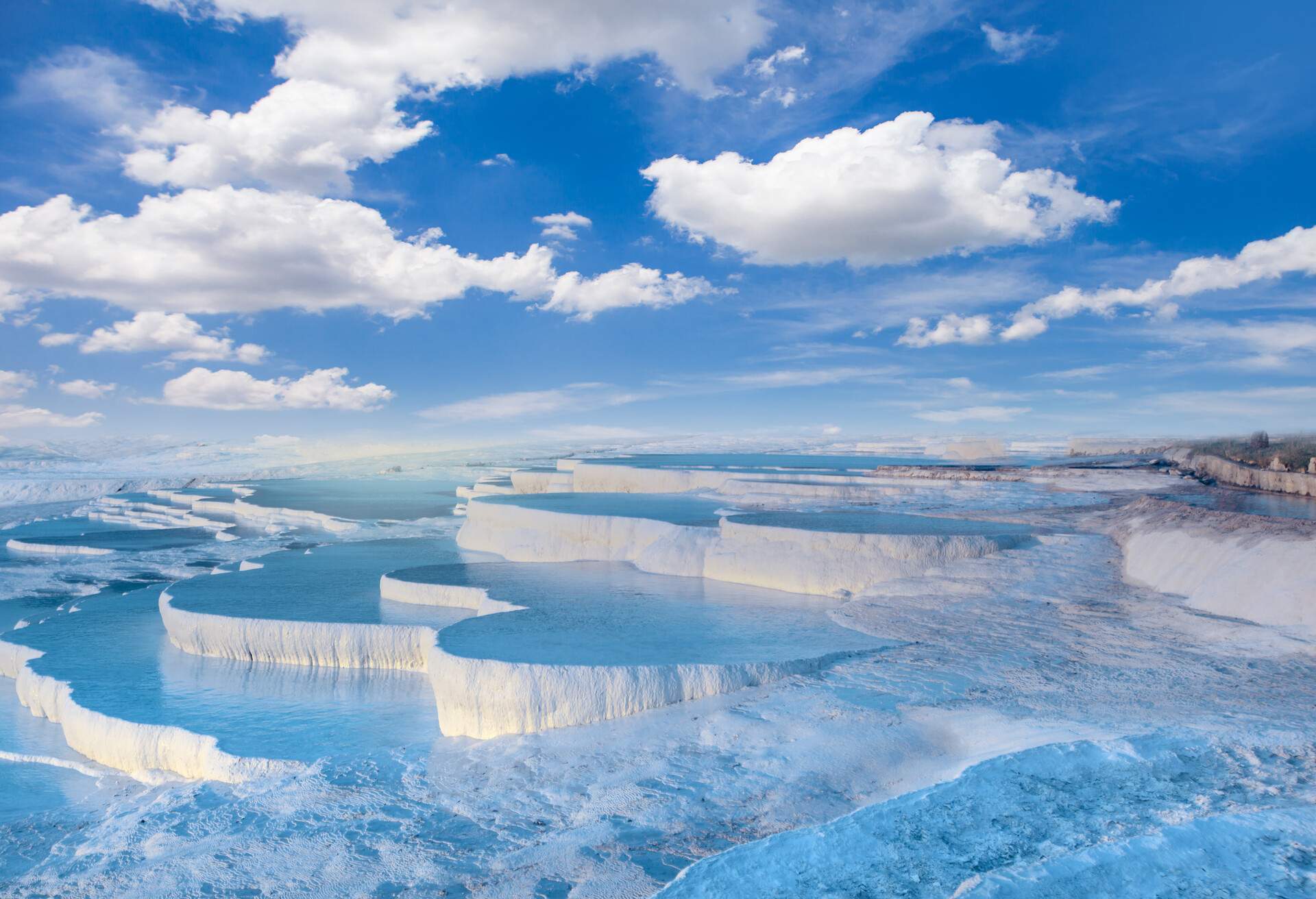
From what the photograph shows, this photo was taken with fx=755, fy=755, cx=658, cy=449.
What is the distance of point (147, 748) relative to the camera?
6.69 metres

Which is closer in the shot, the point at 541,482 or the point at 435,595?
the point at 435,595

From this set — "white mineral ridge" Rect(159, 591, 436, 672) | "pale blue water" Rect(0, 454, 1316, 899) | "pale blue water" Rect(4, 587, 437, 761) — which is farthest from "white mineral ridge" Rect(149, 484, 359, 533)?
"pale blue water" Rect(0, 454, 1316, 899)

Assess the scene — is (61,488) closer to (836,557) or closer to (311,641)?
(311,641)

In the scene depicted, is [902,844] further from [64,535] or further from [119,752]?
[64,535]

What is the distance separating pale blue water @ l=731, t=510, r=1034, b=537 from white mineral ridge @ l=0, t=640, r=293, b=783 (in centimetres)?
766

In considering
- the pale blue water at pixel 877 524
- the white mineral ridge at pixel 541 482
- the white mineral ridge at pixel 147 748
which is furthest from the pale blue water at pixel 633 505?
the white mineral ridge at pixel 147 748

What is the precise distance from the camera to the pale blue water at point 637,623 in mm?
6953

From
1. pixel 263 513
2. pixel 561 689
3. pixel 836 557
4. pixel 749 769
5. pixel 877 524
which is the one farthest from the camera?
pixel 263 513

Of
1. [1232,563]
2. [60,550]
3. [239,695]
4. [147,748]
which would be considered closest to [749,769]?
[147,748]

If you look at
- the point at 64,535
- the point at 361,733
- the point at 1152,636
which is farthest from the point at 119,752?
the point at 64,535

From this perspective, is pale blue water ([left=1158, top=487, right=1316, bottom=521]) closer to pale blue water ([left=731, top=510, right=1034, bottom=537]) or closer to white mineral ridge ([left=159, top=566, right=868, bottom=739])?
pale blue water ([left=731, top=510, right=1034, bottom=537])

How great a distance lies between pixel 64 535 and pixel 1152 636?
26722 millimetres

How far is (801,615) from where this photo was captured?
897 cm

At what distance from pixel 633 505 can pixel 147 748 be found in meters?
10.8
